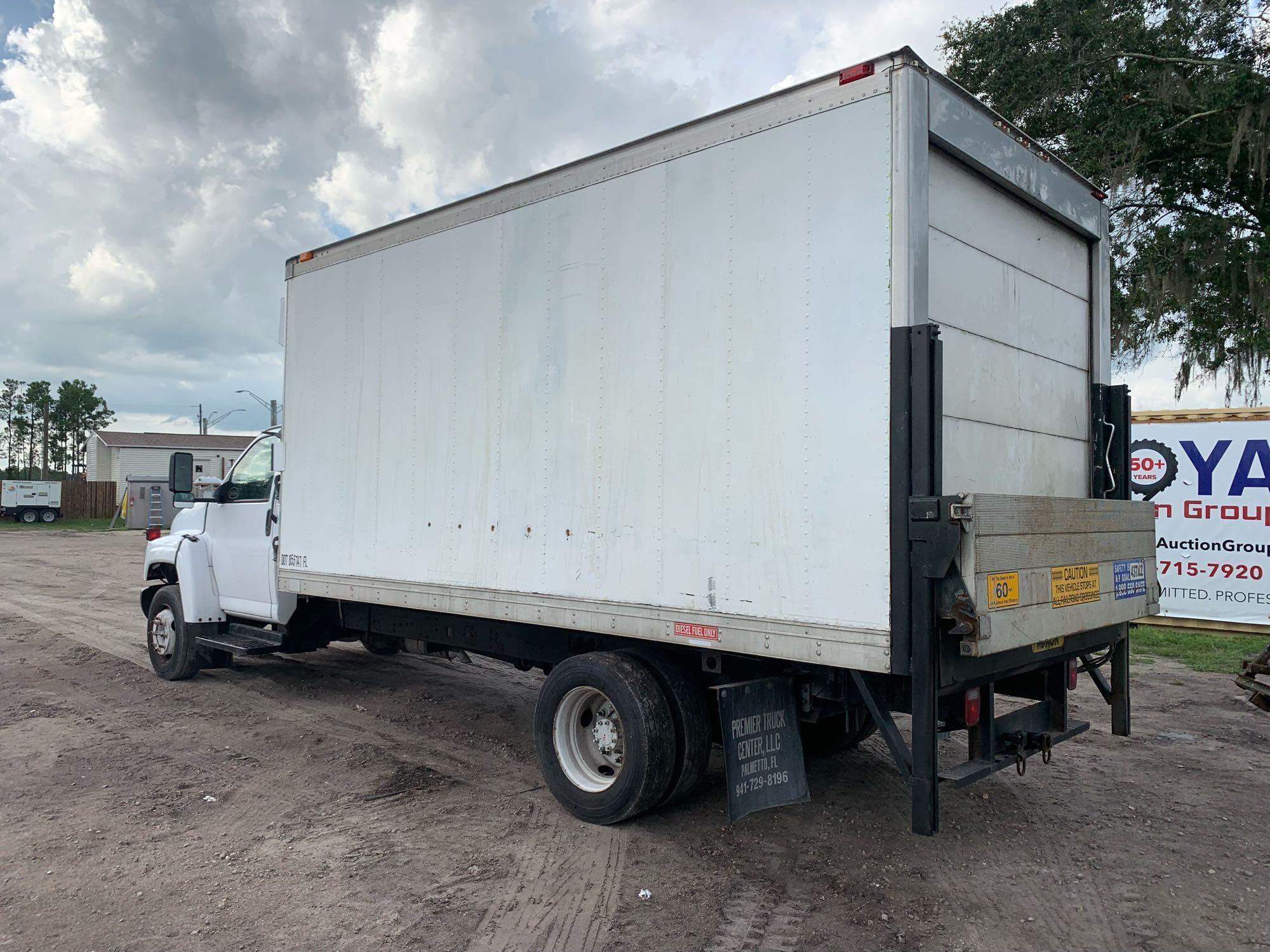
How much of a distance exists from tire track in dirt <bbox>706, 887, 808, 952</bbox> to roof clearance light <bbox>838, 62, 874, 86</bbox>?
140 inches

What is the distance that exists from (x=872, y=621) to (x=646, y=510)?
1298mm

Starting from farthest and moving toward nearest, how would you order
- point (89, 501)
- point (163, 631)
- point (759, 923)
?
point (89, 501) → point (163, 631) → point (759, 923)

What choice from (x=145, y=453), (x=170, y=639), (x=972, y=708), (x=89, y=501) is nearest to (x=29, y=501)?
(x=89, y=501)

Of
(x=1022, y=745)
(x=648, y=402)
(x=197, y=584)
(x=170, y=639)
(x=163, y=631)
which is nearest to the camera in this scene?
(x=1022, y=745)

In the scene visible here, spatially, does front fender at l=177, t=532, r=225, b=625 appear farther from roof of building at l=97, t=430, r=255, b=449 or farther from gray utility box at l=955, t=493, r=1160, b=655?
roof of building at l=97, t=430, r=255, b=449

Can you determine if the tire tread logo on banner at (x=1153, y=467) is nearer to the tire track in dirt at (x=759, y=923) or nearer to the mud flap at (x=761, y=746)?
the mud flap at (x=761, y=746)

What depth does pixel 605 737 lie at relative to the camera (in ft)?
15.9

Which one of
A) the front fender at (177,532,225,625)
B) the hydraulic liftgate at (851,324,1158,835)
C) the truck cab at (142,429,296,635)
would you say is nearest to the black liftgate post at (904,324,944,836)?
the hydraulic liftgate at (851,324,1158,835)

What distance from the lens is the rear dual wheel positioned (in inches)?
178

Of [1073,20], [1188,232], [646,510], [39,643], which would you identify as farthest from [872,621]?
[1073,20]

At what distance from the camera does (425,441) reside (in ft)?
18.9

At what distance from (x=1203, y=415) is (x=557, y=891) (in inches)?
409

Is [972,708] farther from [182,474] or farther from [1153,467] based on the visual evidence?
[1153,467]

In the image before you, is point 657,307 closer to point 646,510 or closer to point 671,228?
point 671,228
